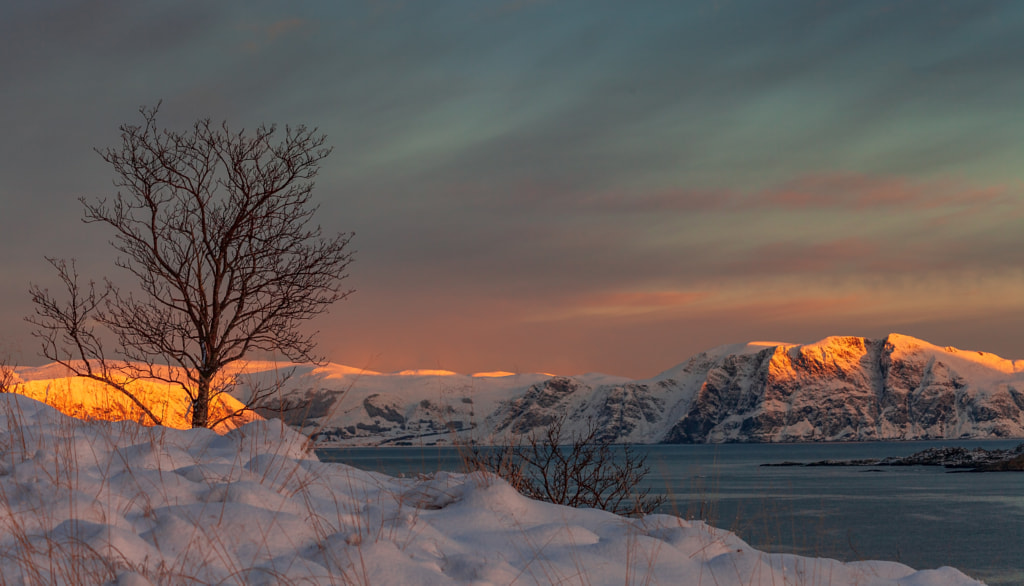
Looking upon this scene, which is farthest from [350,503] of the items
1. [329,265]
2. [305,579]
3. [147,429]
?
[329,265]

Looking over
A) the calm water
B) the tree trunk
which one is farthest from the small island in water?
the tree trunk

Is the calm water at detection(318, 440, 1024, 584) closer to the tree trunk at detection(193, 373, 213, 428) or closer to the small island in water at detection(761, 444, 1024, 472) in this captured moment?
the tree trunk at detection(193, 373, 213, 428)

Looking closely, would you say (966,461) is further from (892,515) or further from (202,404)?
(202,404)

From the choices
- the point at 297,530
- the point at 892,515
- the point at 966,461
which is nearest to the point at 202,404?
the point at 297,530

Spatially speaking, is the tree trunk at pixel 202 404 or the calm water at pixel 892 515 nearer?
the tree trunk at pixel 202 404

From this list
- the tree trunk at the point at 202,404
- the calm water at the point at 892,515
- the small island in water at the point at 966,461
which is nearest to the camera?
the tree trunk at the point at 202,404

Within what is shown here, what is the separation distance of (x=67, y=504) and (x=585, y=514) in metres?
3.89

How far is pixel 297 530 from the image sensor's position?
5.21 metres

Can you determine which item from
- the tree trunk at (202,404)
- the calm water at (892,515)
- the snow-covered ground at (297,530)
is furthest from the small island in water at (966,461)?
the snow-covered ground at (297,530)

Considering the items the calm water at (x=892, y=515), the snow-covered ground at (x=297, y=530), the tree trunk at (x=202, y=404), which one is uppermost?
the tree trunk at (x=202, y=404)

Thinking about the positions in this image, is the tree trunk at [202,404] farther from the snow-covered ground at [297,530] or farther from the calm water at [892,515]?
the snow-covered ground at [297,530]

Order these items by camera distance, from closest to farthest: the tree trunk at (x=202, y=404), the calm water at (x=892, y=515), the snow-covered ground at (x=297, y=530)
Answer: the snow-covered ground at (x=297, y=530) < the tree trunk at (x=202, y=404) < the calm water at (x=892, y=515)

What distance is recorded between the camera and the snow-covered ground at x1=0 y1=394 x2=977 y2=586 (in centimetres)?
464

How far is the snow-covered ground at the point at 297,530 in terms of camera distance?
4.64m
